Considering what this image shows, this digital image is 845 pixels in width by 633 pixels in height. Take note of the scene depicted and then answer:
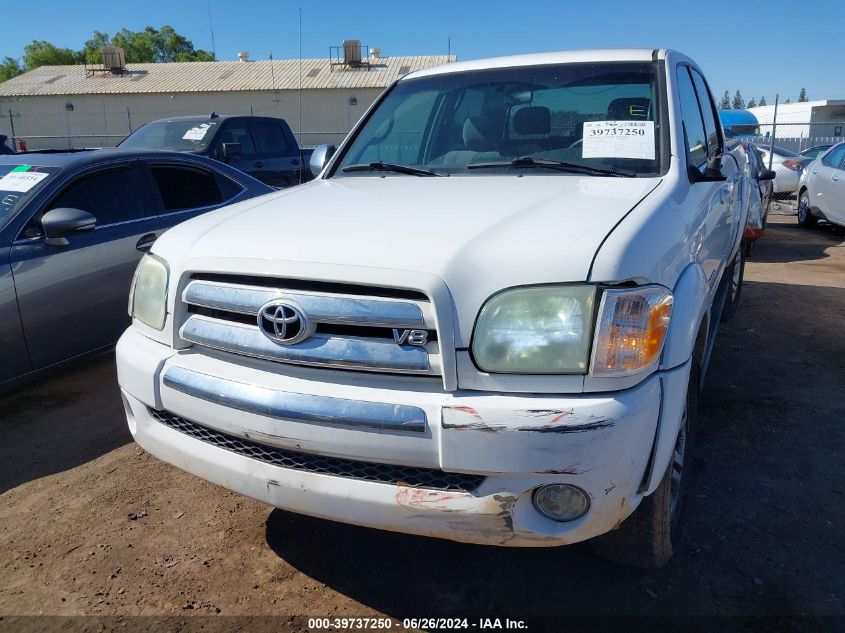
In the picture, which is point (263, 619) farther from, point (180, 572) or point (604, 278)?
point (604, 278)

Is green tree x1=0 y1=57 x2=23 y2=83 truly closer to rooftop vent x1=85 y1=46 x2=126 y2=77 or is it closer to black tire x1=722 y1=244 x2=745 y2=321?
rooftop vent x1=85 y1=46 x2=126 y2=77

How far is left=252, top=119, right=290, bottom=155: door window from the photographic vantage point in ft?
33.1

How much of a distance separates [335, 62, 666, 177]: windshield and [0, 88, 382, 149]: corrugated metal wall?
32841 mm

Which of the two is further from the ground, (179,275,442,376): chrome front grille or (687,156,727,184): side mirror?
(687,156,727,184): side mirror

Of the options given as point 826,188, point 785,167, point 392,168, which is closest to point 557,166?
point 392,168

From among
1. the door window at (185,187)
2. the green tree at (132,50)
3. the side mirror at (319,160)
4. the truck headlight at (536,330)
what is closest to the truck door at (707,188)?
the truck headlight at (536,330)

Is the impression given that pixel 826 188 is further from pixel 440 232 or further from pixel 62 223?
pixel 62 223

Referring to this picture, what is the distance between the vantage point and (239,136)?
31.8 feet

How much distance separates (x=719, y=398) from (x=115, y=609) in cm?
344

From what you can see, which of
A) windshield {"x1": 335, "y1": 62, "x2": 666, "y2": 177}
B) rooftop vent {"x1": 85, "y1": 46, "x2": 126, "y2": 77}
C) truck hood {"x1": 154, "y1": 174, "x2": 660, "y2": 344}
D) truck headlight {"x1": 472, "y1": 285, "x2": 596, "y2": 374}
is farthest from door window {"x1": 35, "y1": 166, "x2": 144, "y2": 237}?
rooftop vent {"x1": 85, "y1": 46, "x2": 126, "y2": 77}

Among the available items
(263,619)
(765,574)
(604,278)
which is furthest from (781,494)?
(263,619)

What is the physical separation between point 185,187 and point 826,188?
397 inches

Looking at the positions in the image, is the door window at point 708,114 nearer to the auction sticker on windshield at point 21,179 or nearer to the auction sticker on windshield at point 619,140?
the auction sticker on windshield at point 619,140

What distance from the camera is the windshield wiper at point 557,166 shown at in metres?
2.75
